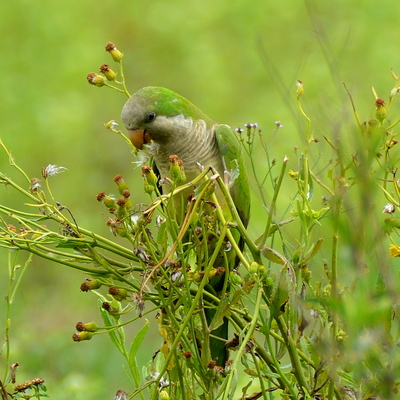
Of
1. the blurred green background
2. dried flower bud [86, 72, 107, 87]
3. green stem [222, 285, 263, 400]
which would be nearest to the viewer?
green stem [222, 285, 263, 400]

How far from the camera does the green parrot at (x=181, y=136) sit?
68.2 inches

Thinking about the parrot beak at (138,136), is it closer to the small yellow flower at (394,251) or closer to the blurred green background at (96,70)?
the small yellow flower at (394,251)

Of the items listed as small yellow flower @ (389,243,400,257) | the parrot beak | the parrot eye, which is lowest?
→ small yellow flower @ (389,243,400,257)

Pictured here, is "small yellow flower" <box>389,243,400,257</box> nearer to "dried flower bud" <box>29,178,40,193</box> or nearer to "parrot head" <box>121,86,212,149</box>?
"dried flower bud" <box>29,178,40,193</box>

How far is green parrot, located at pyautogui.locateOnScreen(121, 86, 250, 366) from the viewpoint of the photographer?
1.73 meters

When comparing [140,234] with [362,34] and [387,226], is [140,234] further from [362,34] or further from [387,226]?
[362,34]

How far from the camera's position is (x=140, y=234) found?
91cm

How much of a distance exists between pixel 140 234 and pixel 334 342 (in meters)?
0.32

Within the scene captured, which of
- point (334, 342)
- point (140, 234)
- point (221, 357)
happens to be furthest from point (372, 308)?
point (221, 357)

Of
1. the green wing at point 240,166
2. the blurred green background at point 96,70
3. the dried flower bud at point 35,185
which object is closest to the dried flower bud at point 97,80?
the dried flower bud at point 35,185

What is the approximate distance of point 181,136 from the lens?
6.05 feet

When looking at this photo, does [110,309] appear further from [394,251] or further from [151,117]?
[151,117]

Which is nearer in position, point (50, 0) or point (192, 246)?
point (192, 246)

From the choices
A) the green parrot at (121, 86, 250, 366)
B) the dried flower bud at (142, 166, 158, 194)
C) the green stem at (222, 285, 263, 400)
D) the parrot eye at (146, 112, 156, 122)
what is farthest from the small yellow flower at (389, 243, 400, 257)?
the parrot eye at (146, 112, 156, 122)
